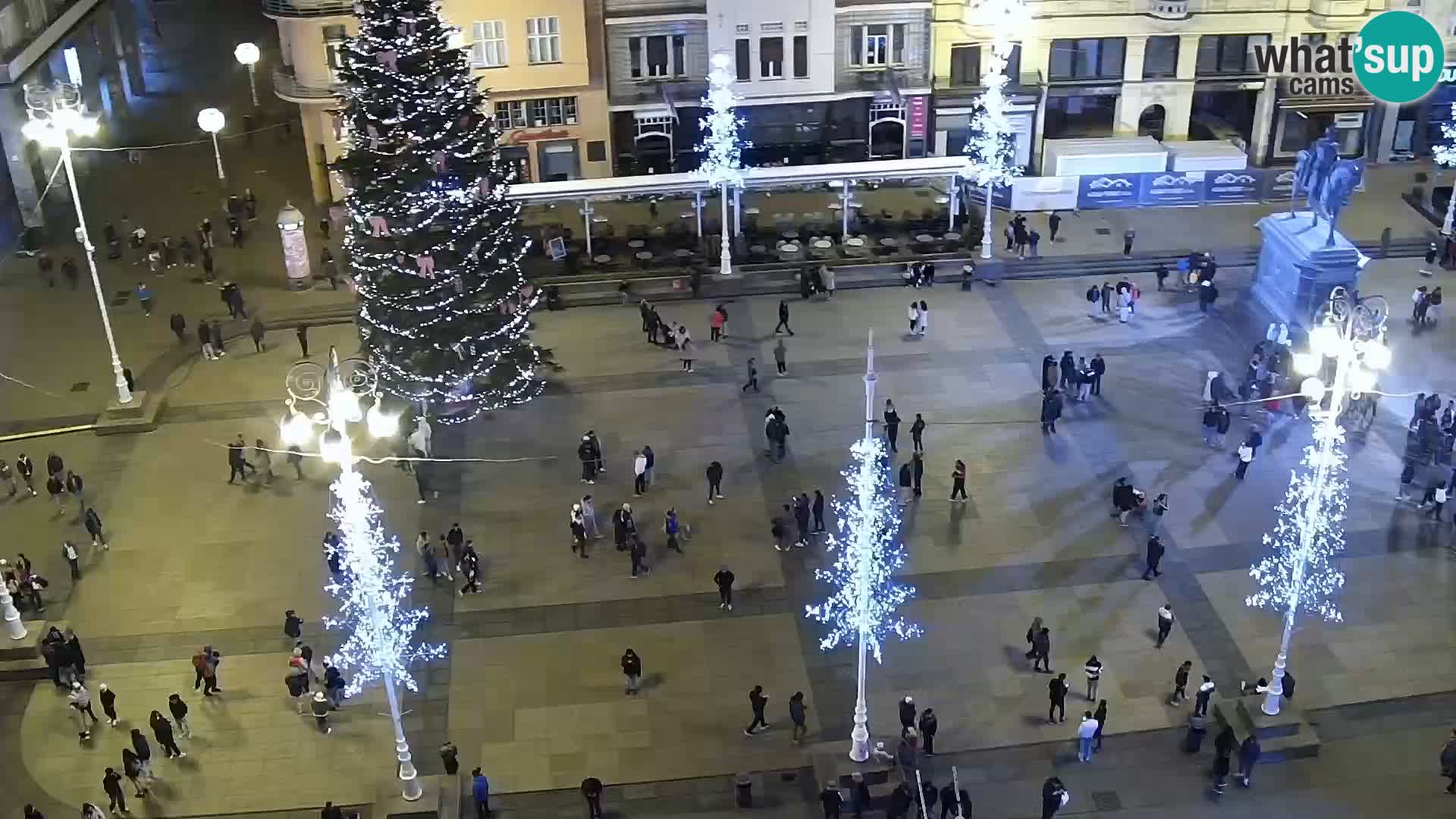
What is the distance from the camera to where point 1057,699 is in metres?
26.3

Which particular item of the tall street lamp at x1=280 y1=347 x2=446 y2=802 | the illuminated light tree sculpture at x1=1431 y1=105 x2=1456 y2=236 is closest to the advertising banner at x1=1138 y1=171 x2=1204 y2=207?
the illuminated light tree sculpture at x1=1431 y1=105 x2=1456 y2=236

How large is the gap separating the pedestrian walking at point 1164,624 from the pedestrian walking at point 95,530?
74.2ft

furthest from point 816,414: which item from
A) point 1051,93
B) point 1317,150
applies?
point 1051,93

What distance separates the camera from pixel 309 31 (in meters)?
44.7

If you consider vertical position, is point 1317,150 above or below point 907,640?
above

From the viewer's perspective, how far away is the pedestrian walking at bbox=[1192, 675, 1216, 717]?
25.9 m

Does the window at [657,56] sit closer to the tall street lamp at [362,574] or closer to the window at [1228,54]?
the window at [1228,54]

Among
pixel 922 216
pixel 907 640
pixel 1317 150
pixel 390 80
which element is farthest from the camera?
pixel 922 216

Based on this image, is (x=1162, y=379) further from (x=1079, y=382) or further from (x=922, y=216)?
(x=922, y=216)

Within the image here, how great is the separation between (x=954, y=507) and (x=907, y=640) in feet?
16.1

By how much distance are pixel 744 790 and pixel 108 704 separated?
11.9 meters

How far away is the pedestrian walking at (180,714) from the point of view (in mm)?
26297

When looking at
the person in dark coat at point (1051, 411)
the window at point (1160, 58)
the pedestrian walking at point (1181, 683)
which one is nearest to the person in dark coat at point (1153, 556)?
the pedestrian walking at point (1181, 683)

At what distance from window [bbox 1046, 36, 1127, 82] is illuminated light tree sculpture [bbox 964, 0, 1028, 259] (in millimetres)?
2243
